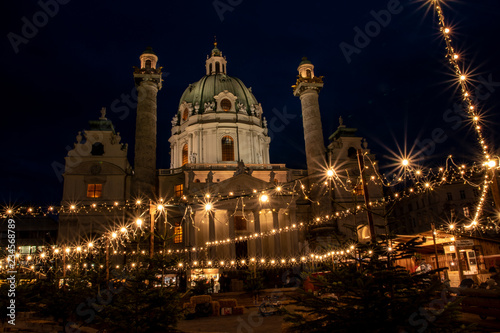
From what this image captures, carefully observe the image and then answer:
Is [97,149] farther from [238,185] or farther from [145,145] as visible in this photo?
[238,185]

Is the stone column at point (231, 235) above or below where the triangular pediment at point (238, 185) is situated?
below

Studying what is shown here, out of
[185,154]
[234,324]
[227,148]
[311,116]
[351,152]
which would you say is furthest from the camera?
[185,154]

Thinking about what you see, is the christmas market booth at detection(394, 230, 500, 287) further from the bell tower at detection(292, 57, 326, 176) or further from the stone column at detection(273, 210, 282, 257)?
the bell tower at detection(292, 57, 326, 176)

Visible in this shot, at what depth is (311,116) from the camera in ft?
148

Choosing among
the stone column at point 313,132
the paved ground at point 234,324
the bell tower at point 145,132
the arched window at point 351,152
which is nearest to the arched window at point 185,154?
the bell tower at point 145,132

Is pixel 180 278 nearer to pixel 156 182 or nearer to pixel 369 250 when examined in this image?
pixel 156 182

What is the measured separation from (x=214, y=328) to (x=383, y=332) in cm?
1047

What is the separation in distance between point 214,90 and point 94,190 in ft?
78.8

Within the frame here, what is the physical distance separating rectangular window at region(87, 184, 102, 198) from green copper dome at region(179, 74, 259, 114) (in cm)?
1949

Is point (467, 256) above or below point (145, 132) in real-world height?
below

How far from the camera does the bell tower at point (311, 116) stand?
4331 centimetres

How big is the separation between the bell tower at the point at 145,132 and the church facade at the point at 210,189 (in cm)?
11

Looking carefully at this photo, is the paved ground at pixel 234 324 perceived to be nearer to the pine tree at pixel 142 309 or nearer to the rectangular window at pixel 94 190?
the pine tree at pixel 142 309

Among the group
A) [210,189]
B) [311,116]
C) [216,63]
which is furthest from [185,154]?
[311,116]
